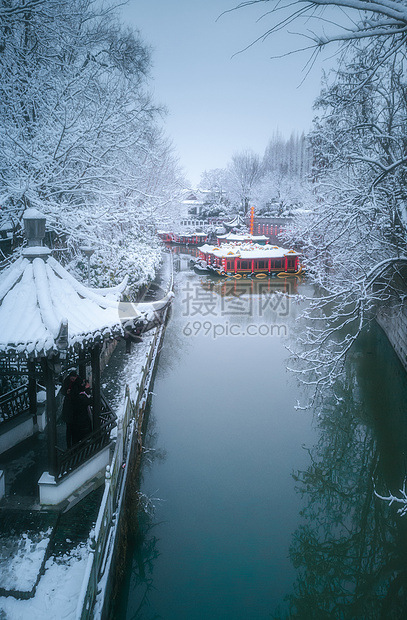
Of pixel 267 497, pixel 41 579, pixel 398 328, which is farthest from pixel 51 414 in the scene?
pixel 398 328

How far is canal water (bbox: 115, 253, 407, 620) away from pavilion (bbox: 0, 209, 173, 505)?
2.43 m

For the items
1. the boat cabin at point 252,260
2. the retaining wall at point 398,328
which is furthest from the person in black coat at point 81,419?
the boat cabin at point 252,260

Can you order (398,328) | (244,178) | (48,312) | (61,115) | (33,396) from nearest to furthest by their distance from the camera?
(48,312) → (33,396) → (61,115) → (398,328) → (244,178)

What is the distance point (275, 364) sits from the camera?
17438mm

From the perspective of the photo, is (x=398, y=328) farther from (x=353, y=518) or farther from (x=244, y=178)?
(x=244, y=178)

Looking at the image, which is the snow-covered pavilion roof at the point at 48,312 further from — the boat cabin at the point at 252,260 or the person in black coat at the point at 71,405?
the boat cabin at the point at 252,260

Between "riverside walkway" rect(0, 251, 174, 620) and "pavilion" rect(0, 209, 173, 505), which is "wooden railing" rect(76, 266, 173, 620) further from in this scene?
"pavilion" rect(0, 209, 173, 505)

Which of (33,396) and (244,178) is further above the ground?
(244,178)

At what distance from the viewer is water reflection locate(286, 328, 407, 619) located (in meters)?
7.35

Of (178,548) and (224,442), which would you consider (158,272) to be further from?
(178,548)

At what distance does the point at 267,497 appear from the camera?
9562 mm

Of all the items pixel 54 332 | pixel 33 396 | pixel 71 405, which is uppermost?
pixel 54 332

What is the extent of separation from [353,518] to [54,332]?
7826 millimetres

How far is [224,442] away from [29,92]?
35.7ft
